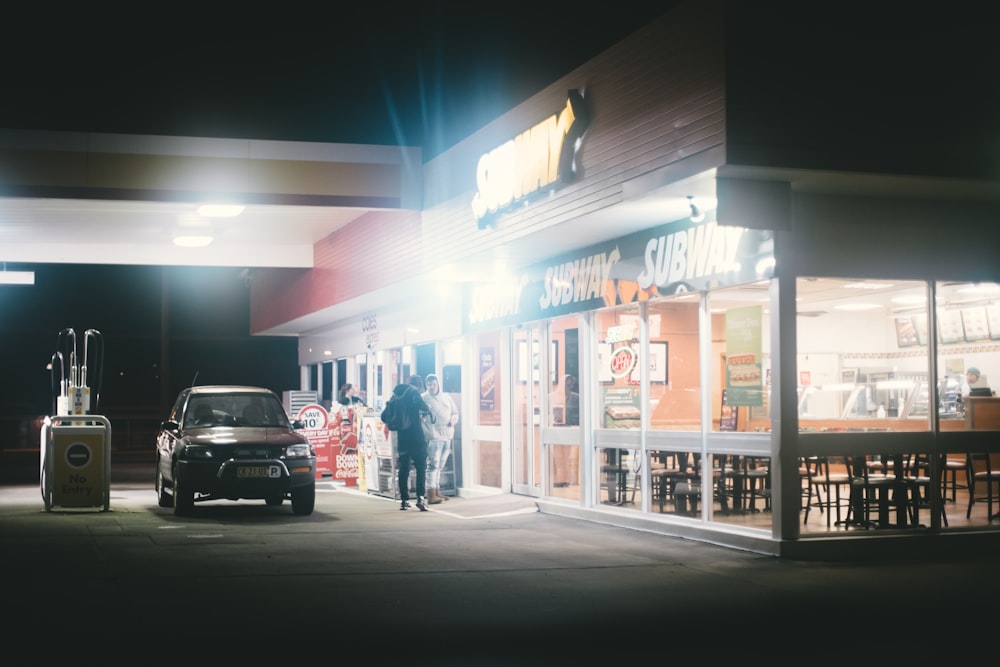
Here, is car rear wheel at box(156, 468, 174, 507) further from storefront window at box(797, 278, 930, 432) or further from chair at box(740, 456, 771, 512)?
storefront window at box(797, 278, 930, 432)

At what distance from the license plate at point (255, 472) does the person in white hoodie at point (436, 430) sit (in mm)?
2608

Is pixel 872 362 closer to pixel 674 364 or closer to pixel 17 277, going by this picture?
pixel 674 364

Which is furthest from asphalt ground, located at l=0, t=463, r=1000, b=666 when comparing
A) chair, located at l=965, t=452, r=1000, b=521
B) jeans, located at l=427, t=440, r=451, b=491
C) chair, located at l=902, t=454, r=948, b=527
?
jeans, located at l=427, t=440, r=451, b=491

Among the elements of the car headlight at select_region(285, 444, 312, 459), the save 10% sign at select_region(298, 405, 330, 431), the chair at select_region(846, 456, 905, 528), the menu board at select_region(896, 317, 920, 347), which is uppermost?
the menu board at select_region(896, 317, 920, 347)

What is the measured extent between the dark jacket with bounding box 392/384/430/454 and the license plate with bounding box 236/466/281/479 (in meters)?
1.94

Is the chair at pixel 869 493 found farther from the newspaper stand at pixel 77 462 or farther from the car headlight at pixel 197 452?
the newspaper stand at pixel 77 462

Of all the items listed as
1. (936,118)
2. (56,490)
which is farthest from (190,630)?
(56,490)

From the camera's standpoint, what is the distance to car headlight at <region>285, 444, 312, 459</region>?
1554 centimetres

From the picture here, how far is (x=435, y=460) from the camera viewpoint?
58.2ft

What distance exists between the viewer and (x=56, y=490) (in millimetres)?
15711

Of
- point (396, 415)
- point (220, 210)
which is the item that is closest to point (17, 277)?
point (220, 210)

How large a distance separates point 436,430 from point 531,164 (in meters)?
5.36

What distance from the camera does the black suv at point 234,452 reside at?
49.6 ft

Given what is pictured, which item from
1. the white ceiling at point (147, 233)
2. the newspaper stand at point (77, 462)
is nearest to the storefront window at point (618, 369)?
the white ceiling at point (147, 233)
